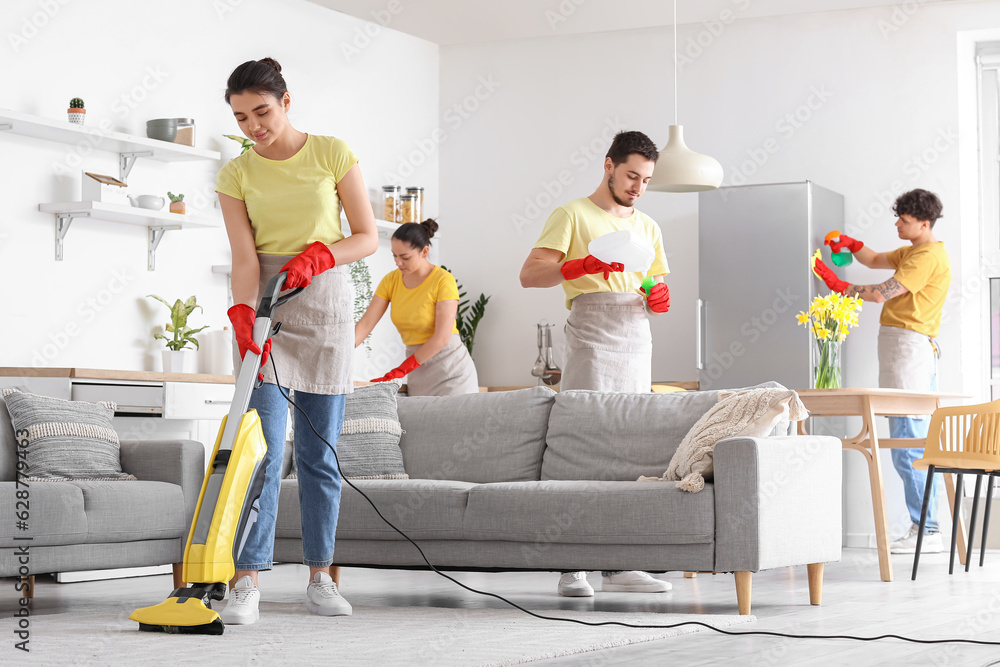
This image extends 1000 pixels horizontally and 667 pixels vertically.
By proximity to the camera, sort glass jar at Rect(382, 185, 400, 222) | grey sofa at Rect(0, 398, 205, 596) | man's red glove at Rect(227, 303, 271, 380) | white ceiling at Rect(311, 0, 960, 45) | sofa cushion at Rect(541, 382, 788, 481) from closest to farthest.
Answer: man's red glove at Rect(227, 303, 271, 380) < grey sofa at Rect(0, 398, 205, 596) < sofa cushion at Rect(541, 382, 788, 481) < white ceiling at Rect(311, 0, 960, 45) < glass jar at Rect(382, 185, 400, 222)

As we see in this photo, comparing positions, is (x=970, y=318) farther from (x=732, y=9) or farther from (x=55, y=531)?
(x=55, y=531)

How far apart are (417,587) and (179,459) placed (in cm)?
88

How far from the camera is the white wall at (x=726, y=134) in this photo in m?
6.25

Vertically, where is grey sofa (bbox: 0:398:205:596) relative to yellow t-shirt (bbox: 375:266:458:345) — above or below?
below

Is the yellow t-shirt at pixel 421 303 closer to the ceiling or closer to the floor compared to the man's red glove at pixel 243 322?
closer to the ceiling

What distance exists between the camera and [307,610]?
123 inches

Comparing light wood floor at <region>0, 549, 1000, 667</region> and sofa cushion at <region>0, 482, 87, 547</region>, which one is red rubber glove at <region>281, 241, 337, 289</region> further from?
sofa cushion at <region>0, 482, 87, 547</region>

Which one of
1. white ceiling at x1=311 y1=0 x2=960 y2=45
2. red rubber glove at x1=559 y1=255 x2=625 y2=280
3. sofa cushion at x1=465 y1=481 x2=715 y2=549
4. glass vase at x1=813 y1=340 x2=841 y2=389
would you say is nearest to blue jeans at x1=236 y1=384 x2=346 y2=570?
sofa cushion at x1=465 y1=481 x2=715 y2=549

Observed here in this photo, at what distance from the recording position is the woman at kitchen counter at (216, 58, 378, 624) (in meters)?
2.85

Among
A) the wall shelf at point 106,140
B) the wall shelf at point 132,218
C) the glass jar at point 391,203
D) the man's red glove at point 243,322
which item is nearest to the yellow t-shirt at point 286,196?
the man's red glove at point 243,322

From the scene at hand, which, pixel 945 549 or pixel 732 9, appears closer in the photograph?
pixel 945 549

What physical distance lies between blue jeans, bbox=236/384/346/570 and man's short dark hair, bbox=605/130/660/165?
1233mm

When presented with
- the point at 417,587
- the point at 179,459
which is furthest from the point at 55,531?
the point at 417,587

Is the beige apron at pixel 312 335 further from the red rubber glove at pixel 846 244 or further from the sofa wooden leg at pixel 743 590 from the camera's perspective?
the red rubber glove at pixel 846 244
